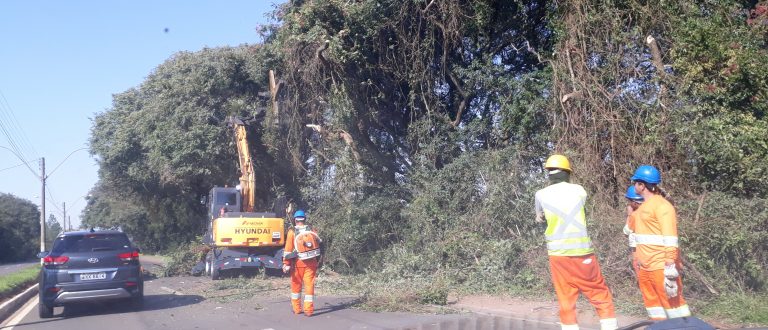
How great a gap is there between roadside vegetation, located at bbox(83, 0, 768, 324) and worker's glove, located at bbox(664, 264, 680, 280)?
343 cm

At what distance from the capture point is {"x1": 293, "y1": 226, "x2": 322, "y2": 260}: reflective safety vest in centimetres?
1134

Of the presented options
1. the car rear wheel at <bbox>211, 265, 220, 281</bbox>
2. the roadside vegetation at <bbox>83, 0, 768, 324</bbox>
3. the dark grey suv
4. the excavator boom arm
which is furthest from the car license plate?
the excavator boom arm

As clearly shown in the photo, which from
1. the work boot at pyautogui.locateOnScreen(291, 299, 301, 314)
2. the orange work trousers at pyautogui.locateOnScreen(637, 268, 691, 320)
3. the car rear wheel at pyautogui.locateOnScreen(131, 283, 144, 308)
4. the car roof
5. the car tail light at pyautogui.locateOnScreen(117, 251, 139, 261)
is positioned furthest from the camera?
the car roof

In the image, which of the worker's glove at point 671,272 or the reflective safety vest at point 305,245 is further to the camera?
the reflective safety vest at point 305,245

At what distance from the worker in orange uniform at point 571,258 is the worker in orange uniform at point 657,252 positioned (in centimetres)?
38

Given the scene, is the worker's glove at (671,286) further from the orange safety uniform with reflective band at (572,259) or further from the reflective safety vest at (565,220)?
the reflective safety vest at (565,220)

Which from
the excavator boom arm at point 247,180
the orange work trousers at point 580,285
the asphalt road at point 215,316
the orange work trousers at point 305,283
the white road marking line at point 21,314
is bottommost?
the white road marking line at point 21,314

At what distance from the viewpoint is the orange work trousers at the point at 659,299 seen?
6.01 metres

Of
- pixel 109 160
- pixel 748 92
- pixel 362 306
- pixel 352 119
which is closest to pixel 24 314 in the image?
pixel 362 306

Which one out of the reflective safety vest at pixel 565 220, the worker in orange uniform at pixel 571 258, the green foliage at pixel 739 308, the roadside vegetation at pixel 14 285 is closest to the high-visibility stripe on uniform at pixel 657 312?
the worker in orange uniform at pixel 571 258

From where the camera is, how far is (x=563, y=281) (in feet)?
20.2

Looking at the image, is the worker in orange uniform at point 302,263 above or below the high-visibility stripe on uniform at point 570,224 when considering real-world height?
below

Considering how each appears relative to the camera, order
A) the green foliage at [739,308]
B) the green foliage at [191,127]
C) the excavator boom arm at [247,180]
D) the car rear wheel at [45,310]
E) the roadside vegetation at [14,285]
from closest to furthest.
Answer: the green foliage at [739,308], the car rear wheel at [45,310], the roadside vegetation at [14,285], the excavator boom arm at [247,180], the green foliage at [191,127]

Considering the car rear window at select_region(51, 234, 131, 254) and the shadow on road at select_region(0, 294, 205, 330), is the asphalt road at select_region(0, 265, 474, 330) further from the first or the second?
the car rear window at select_region(51, 234, 131, 254)
